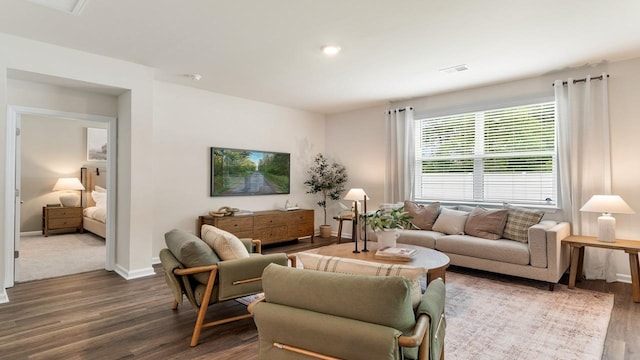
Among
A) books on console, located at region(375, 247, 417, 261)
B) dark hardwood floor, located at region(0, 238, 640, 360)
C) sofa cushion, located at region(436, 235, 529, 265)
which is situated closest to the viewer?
dark hardwood floor, located at region(0, 238, 640, 360)

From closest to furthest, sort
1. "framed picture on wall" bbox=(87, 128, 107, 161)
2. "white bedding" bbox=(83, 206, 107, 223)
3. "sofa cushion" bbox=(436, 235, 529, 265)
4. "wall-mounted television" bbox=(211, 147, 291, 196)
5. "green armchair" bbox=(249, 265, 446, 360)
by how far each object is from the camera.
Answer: "green armchair" bbox=(249, 265, 446, 360) < "sofa cushion" bbox=(436, 235, 529, 265) < "wall-mounted television" bbox=(211, 147, 291, 196) < "white bedding" bbox=(83, 206, 107, 223) < "framed picture on wall" bbox=(87, 128, 107, 161)

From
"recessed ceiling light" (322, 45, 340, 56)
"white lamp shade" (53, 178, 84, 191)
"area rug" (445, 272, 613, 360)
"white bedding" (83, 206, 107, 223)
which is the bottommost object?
"area rug" (445, 272, 613, 360)

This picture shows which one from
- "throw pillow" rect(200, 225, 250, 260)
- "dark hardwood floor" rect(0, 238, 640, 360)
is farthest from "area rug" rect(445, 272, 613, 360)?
"throw pillow" rect(200, 225, 250, 260)

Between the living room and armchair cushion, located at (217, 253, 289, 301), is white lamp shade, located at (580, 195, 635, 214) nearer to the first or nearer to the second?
the living room

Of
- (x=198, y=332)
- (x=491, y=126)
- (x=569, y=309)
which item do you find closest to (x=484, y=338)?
(x=569, y=309)

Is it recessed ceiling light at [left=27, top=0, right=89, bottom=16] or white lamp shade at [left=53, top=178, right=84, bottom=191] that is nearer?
recessed ceiling light at [left=27, top=0, right=89, bottom=16]

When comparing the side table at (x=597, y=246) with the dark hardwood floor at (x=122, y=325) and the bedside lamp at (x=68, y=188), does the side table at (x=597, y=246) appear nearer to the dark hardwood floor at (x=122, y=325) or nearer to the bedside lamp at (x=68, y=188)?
the dark hardwood floor at (x=122, y=325)

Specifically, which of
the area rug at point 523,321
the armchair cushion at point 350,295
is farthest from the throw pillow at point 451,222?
the armchair cushion at point 350,295

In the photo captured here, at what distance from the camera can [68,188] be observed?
24.0 feet

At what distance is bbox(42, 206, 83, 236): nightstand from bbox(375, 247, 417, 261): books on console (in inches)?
277

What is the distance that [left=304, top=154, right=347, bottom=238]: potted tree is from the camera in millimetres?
6789

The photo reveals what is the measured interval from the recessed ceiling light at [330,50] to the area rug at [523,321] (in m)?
2.86

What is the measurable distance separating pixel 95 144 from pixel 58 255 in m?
3.58

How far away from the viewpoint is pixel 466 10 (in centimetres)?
273
